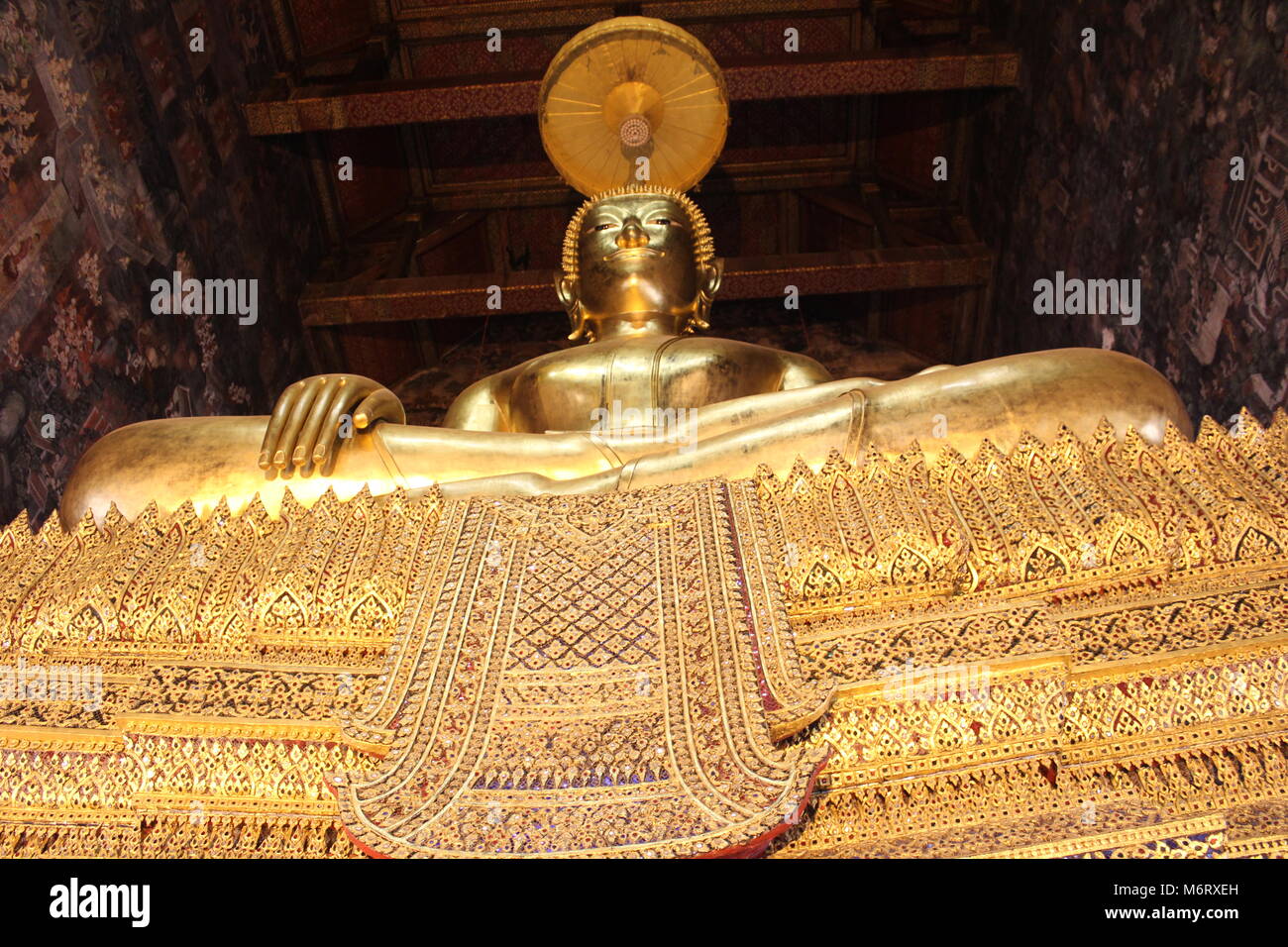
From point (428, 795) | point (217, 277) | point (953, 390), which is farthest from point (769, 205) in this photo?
point (428, 795)

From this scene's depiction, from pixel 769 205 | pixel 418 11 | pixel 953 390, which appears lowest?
pixel 769 205

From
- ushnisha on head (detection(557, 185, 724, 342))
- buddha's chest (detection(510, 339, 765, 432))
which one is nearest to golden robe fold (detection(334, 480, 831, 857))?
buddha's chest (detection(510, 339, 765, 432))

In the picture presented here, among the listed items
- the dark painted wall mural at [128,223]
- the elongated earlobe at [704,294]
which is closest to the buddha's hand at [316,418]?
the dark painted wall mural at [128,223]

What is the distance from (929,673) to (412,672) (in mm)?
880

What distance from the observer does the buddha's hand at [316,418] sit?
8.93ft

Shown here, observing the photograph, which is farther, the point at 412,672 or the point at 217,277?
the point at 217,277

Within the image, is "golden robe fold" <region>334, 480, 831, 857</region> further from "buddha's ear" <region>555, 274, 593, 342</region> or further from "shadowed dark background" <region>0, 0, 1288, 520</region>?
"shadowed dark background" <region>0, 0, 1288, 520</region>

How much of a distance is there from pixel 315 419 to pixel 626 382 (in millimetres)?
1160

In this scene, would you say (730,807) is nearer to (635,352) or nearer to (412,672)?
(412,672)

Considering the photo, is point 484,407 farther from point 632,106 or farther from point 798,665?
point 798,665

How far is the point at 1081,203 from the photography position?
4969mm

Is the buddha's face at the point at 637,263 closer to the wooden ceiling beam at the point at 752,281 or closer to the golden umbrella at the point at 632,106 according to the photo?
the golden umbrella at the point at 632,106

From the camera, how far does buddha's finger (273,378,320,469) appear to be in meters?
2.70

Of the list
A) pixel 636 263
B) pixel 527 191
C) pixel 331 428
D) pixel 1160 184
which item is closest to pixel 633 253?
pixel 636 263
